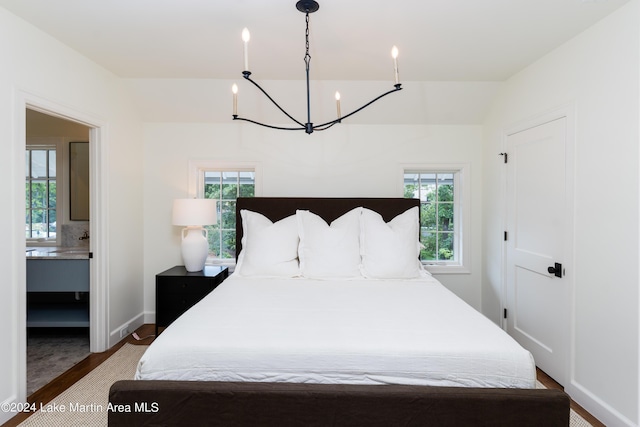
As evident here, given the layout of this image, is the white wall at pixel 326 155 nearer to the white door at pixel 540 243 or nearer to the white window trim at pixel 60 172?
the white door at pixel 540 243

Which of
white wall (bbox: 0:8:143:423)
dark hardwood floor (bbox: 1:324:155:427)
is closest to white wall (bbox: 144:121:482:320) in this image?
white wall (bbox: 0:8:143:423)

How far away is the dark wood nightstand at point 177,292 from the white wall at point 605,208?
9.54 ft

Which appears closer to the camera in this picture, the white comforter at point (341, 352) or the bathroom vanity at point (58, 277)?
the white comforter at point (341, 352)

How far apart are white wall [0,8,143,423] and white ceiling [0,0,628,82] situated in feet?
0.53

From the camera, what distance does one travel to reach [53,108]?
246 centimetres

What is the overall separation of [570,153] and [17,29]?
148 inches

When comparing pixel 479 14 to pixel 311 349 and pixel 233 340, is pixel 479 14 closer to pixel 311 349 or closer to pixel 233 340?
pixel 311 349

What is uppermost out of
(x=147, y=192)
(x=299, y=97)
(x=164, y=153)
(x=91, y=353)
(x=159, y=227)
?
→ (x=299, y=97)

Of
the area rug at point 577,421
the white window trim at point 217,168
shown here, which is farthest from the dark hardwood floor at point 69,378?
the area rug at point 577,421

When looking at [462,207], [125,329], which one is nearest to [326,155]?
[462,207]

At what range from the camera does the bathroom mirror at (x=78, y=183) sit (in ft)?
13.0

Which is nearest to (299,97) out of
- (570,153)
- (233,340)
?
(570,153)

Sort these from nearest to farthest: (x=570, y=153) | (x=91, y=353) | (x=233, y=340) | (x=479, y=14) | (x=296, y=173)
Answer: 1. (x=233, y=340)
2. (x=479, y=14)
3. (x=570, y=153)
4. (x=91, y=353)
5. (x=296, y=173)

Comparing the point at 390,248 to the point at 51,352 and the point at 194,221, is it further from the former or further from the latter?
the point at 51,352
